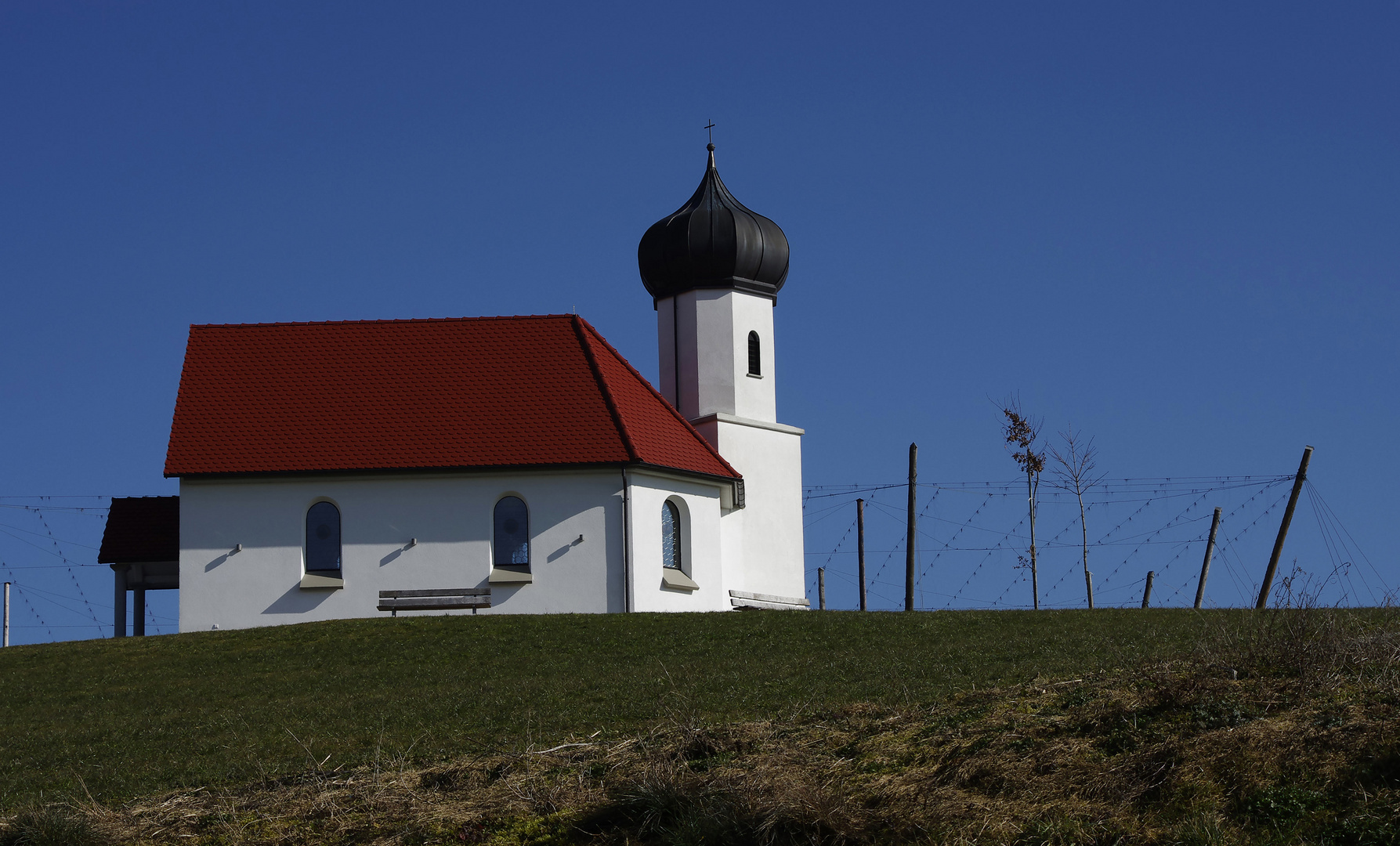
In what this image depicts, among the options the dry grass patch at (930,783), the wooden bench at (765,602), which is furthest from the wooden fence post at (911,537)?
the dry grass patch at (930,783)

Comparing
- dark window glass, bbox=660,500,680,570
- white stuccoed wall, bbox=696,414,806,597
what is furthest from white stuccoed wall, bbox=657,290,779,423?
dark window glass, bbox=660,500,680,570

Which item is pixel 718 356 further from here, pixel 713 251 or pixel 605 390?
pixel 605 390

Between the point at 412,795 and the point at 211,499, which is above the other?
the point at 211,499

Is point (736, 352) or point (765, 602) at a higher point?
point (736, 352)

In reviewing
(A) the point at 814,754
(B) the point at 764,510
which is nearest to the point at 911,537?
(B) the point at 764,510

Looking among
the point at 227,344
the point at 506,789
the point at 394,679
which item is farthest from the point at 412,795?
the point at 227,344

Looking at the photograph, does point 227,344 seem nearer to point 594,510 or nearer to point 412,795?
point 594,510

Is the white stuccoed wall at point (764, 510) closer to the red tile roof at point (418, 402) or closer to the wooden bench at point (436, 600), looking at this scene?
the red tile roof at point (418, 402)

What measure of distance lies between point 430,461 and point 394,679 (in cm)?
1080

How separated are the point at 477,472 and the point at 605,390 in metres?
3.45

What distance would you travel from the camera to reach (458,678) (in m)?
19.1

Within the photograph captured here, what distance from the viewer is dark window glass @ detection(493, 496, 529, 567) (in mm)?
29859

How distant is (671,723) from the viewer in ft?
39.1

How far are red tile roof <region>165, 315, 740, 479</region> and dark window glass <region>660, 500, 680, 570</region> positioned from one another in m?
1.01
